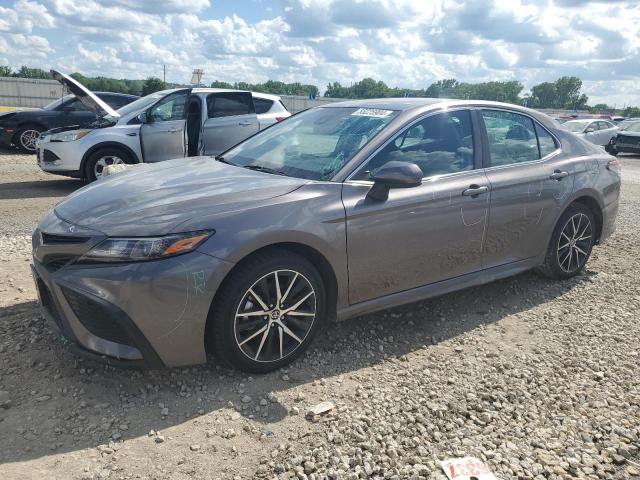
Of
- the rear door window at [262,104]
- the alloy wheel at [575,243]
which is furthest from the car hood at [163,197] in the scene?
the rear door window at [262,104]

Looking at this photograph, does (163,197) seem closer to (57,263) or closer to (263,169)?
(57,263)

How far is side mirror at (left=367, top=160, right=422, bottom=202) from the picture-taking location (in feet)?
10.8

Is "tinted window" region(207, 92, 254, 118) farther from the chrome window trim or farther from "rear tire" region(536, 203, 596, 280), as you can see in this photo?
"rear tire" region(536, 203, 596, 280)

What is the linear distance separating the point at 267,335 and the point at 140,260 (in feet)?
2.81

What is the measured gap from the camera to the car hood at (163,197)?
289cm

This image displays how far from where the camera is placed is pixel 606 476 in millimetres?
2551

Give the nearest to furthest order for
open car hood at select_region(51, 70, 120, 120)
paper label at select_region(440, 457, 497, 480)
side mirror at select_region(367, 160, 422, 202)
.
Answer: paper label at select_region(440, 457, 497, 480) < side mirror at select_region(367, 160, 422, 202) < open car hood at select_region(51, 70, 120, 120)

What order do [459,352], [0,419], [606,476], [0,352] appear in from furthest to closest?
[459,352] < [0,352] < [0,419] < [606,476]

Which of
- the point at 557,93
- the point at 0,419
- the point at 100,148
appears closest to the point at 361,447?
the point at 0,419

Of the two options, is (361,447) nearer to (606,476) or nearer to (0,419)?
(606,476)

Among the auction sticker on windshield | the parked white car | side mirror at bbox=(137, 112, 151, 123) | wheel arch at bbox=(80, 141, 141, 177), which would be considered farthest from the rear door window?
the auction sticker on windshield

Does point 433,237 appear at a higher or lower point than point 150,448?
higher

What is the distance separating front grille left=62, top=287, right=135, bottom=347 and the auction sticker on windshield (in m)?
2.26

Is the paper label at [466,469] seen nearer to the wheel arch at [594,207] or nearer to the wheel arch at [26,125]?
the wheel arch at [594,207]
